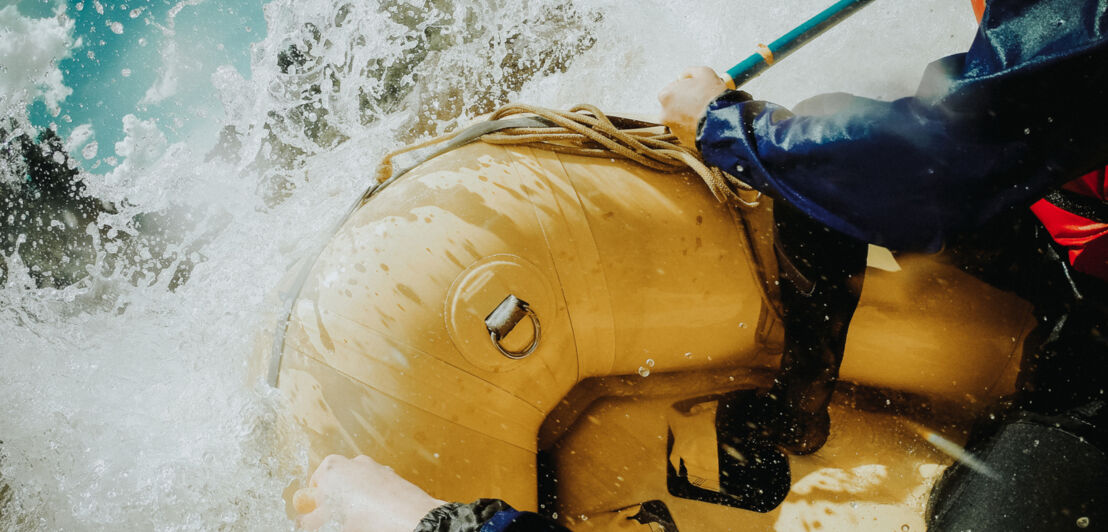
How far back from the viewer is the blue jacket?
2.70ft

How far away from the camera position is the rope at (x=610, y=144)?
1375 mm

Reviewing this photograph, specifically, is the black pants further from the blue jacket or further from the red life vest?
the blue jacket

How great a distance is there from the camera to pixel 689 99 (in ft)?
4.23

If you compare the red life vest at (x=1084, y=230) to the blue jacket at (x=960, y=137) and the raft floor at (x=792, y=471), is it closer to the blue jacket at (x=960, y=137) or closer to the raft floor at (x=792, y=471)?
the blue jacket at (x=960, y=137)

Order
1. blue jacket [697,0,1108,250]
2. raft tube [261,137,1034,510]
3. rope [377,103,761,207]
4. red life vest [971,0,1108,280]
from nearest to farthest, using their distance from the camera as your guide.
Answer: blue jacket [697,0,1108,250]
red life vest [971,0,1108,280]
raft tube [261,137,1034,510]
rope [377,103,761,207]

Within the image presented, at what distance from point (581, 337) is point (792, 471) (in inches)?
27.4

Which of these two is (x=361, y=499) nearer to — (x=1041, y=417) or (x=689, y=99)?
(x=689, y=99)

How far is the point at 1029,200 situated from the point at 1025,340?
48 centimetres

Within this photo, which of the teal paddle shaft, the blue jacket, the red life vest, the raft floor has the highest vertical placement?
the teal paddle shaft

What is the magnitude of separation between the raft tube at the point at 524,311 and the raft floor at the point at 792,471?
0.17 m

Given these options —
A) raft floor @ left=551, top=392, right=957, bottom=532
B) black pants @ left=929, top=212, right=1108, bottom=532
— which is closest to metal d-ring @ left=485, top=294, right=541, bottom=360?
raft floor @ left=551, top=392, right=957, bottom=532

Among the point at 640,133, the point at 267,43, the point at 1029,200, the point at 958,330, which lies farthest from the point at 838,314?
the point at 267,43

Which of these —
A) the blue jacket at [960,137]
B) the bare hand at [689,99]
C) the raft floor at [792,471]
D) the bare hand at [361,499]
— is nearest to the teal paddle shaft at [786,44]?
the bare hand at [689,99]

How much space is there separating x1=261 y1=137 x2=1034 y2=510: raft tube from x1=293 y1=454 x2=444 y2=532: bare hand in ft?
0.28
